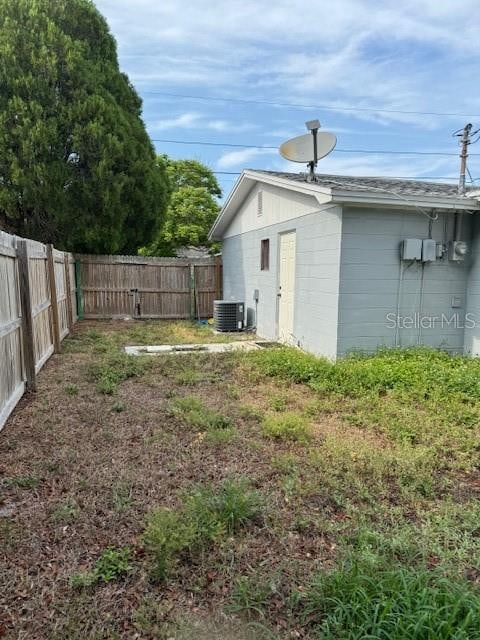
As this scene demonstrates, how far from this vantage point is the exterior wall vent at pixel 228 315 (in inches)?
388

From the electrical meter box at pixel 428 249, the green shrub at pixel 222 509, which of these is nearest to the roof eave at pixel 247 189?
the electrical meter box at pixel 428 249

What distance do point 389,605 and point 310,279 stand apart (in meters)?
5.63

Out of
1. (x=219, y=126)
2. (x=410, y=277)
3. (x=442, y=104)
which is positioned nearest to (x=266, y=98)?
(x=219, y=126)

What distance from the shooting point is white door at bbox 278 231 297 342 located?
7.75 meters

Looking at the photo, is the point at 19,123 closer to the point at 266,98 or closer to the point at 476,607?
the point at 266,98

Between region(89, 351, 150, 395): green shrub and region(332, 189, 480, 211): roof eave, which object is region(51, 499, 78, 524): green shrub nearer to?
region(89, 351, 150, 395): green shrub

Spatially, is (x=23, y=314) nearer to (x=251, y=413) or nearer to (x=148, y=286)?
(x=251, y=413)

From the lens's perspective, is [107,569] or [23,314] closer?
[107,569]

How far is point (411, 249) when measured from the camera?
20.0 feet

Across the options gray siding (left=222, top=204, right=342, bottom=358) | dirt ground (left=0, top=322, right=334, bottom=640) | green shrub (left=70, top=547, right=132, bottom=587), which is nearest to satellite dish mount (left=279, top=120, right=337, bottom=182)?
gray siding (left=222, top=204, right=342, bottom=358)

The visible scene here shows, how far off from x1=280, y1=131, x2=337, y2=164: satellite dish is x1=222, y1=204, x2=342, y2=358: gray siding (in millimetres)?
903

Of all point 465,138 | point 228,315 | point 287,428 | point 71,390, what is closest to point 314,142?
point 465,138

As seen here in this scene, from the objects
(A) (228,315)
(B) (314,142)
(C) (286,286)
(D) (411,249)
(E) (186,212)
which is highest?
(E) (186,212)

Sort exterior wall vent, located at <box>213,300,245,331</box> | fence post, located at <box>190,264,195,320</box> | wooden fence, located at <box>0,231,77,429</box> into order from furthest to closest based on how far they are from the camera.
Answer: fence post, located at <box>190,264,195,320</box>
exterior wall vent, located at <box>213,300,245,331</box>
wooden fence, located at <box>0,231,77,429</box>
